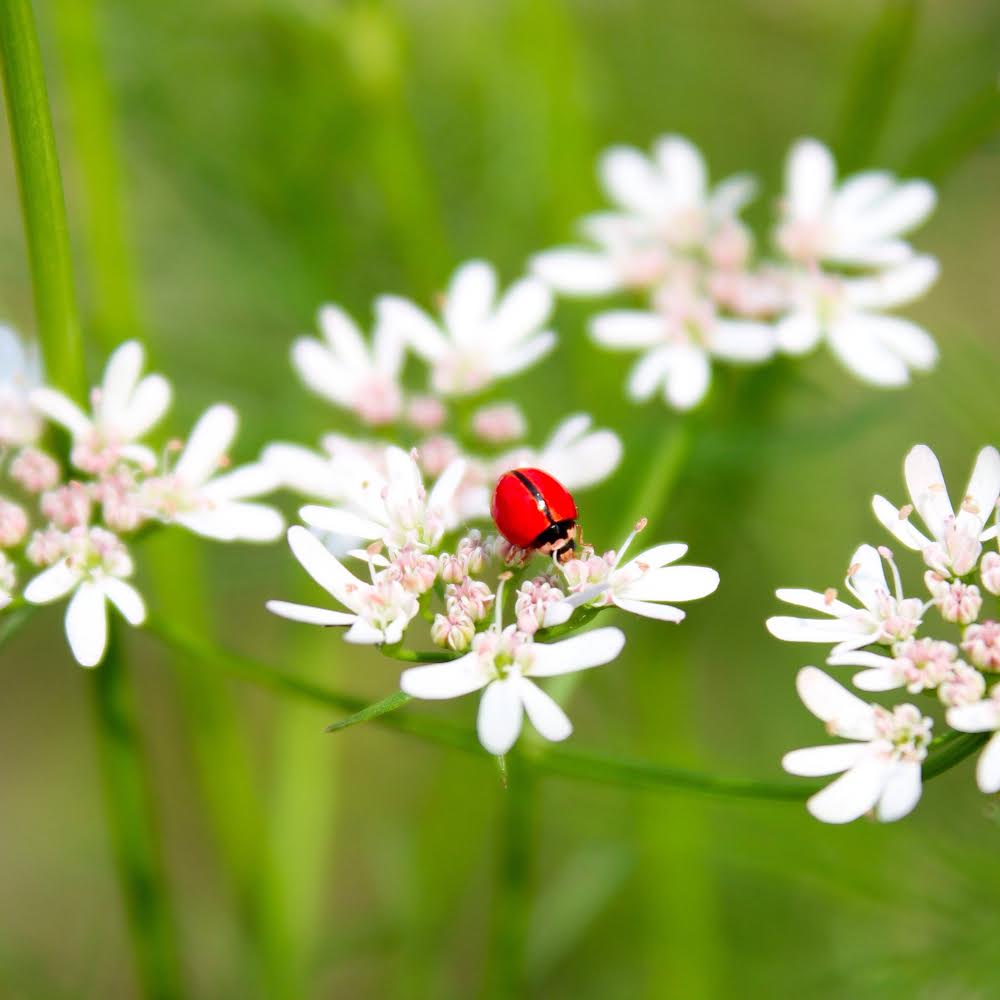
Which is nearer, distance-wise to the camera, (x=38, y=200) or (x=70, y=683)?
(x=38, y=200)

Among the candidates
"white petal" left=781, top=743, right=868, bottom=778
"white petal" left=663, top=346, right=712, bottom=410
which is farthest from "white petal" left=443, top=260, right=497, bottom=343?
"white petal" left=781, top=743, right=868, bottom=778

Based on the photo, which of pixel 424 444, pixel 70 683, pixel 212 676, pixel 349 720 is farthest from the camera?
pixel 70 683

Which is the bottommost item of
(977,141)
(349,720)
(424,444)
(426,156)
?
(349,720)

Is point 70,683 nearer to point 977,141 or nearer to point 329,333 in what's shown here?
point 329,333

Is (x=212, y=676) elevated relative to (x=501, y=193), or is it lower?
lower

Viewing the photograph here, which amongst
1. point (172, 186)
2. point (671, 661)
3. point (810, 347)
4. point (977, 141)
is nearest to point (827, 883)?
point (671, 661)

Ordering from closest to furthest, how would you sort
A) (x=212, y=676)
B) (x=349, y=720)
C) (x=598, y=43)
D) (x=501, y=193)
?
(x=349, y=720) → (x=212, y=676) → (x=501, y=193) → (x=598, y=43)
